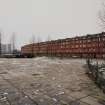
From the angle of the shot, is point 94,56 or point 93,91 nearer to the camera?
point 93,91

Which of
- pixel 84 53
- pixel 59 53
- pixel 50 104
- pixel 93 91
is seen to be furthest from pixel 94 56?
pixel 50 104

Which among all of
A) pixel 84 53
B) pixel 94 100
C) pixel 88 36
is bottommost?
pixel 94 100

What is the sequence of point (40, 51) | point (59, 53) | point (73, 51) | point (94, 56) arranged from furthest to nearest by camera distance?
point (40, 51) < point (59, 53) < point (73, 51) < point (94, 56)

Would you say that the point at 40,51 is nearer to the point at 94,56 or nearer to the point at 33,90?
the point at 94,56

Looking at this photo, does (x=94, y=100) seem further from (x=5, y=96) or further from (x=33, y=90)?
(x=5, y=96)

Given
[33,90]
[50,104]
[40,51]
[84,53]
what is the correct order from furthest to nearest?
[40,51]
[84,53]
[33,90]
[50,104]

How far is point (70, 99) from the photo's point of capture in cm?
334

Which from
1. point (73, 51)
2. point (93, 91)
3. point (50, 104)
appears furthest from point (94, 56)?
point (50, 104)

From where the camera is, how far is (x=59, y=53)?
22.7 meters

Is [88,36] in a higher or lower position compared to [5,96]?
higher

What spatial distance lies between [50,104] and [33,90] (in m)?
0.98

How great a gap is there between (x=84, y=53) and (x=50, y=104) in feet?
51.2

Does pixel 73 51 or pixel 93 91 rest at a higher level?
pixel 73 51

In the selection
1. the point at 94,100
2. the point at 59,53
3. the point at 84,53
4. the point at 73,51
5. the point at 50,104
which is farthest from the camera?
the point at 59,53
